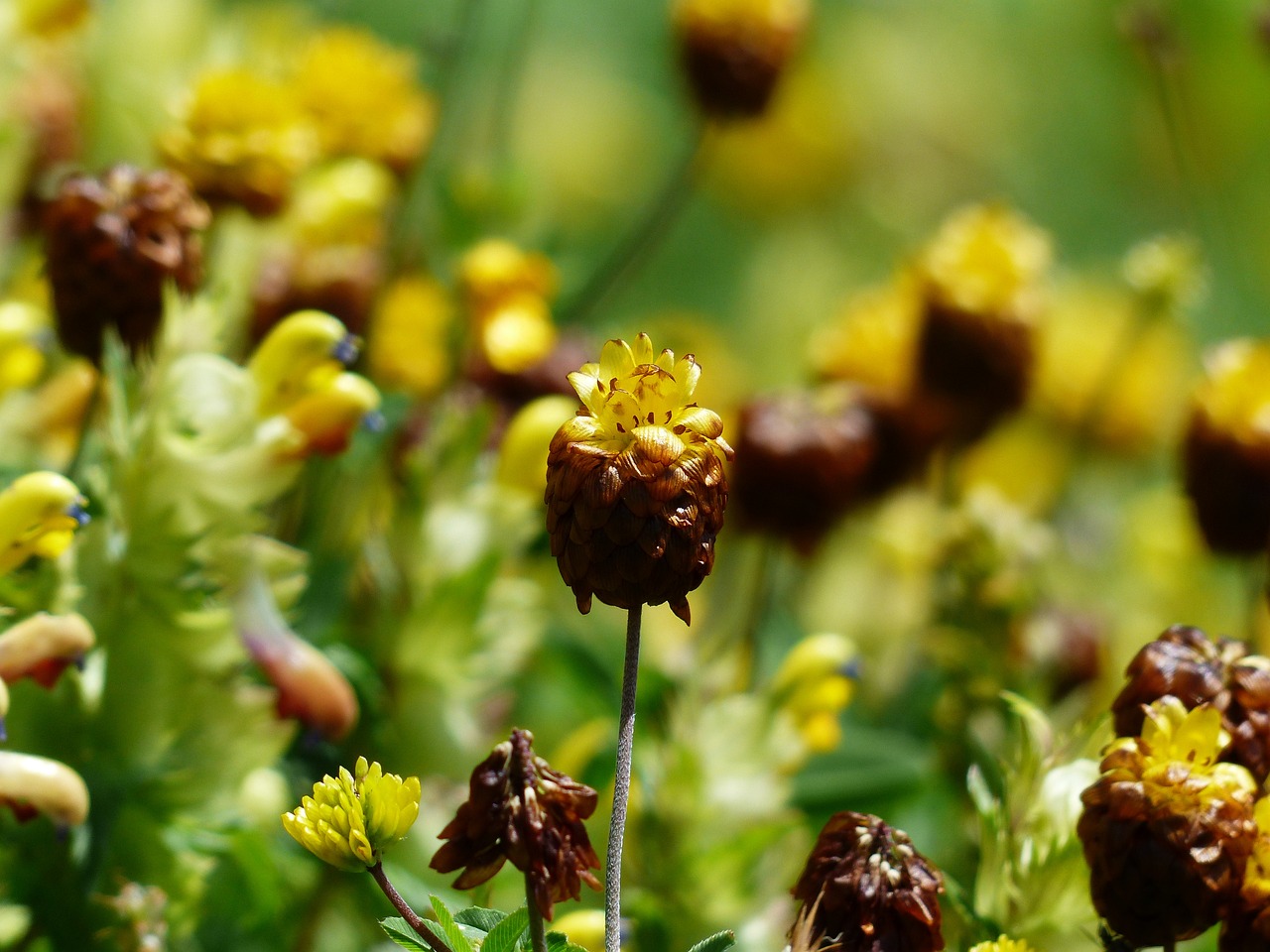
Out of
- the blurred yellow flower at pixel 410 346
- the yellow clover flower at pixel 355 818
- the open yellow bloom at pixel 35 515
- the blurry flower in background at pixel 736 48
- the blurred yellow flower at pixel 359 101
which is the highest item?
the blurry flower in background at pixel 736 48

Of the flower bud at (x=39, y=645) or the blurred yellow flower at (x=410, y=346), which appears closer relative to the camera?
the flower bud at (x=39, y=645)

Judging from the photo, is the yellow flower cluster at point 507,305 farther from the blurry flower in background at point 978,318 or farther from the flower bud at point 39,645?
the flower bud at point 39,645

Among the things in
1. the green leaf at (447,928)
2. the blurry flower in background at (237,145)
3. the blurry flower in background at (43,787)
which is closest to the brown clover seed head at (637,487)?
the green leaf at (447,928)

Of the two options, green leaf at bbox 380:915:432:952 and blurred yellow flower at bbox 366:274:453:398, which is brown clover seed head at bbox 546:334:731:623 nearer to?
green leaf at bbox 380:915:432:952

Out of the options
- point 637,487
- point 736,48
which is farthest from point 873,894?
point 736,48

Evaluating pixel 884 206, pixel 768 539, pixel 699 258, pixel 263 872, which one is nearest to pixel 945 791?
pixel 768 539

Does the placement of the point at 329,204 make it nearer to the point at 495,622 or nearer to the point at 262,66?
the point at 262,66

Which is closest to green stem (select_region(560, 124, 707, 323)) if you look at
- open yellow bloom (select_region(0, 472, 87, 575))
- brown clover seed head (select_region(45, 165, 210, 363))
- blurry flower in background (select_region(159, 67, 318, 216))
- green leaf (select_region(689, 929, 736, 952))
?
blurry flower in background (select_region(159, 67, 318, 216))
